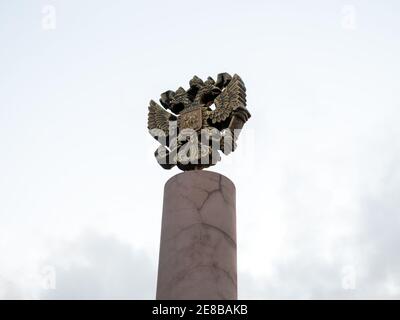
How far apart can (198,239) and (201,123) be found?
2494 mm

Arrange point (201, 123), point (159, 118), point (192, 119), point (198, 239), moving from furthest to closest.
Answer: point (159, 118) < point (192, 119) < point (201, 123) < point (198, 239)

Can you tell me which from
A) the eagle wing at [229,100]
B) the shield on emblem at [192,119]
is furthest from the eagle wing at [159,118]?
the eagle wing at [229,100]

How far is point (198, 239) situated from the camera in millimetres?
8266

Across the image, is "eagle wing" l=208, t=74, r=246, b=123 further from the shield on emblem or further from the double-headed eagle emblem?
the shield on emblem

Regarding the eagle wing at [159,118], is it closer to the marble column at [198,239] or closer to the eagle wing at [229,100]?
the eagle wing at [229,100]

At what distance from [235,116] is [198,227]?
2320 mm

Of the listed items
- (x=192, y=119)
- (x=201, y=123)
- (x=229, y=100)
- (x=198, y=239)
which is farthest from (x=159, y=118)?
(x=198, y=239)

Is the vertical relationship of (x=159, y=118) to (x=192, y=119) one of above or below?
above

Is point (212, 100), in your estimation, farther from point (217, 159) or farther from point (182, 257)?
point (182, 257)

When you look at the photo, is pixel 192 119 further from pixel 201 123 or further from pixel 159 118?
pixel 159 118

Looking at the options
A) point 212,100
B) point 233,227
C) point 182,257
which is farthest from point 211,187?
point 212,100

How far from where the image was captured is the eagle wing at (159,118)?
1076cm

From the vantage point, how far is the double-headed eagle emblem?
975 cm

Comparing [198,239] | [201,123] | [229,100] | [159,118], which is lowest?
[198,239]
